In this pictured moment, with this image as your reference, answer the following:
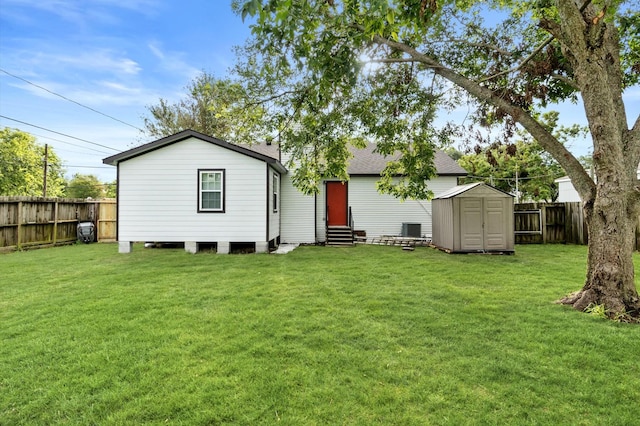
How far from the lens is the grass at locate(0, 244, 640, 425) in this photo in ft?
7.82

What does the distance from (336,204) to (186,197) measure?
19.1ft

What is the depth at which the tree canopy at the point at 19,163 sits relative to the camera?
24.9 metres

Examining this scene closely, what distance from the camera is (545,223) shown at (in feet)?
42.3

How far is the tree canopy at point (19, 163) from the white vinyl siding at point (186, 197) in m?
22.3

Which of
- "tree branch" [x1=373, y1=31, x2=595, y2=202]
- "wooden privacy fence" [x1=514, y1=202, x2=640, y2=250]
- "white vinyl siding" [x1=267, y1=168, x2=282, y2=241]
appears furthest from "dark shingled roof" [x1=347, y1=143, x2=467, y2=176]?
"tree branch" [x1=373, y1=31, x2=595, y2=202]

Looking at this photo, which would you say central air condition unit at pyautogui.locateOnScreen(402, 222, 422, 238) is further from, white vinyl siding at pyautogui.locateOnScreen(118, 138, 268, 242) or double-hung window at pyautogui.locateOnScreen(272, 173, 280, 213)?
white vinyl siding at pyautogui.locateOnScreen(118, 138, 268, 242)

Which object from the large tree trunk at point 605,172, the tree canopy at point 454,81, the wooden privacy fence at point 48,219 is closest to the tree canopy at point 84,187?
the wooden privacy fence at point 48,219

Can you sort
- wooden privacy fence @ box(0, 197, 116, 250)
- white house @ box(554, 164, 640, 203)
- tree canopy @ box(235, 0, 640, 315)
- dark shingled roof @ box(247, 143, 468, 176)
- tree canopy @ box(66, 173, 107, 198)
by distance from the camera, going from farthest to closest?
tree canopy @ box(66, 173, 107, 198) < white house @ box(554, 164, 640, 203) < dark shingled roof @ box(247, 143, 468, 176) < wooden privacy fence @ box(0, 197, 116, 250) < tree canopy @ box(235, 0, 640, 315)

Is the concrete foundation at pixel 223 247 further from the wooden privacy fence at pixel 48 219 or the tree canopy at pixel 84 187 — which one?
the tree canopy at pixel 84 187

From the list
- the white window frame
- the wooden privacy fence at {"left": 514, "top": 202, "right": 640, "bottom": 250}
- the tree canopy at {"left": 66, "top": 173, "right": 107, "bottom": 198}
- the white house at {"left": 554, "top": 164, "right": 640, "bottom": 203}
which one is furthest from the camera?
the tree canopy at {"left": 66, "top": 173, "right": 107, "bottom": 198}

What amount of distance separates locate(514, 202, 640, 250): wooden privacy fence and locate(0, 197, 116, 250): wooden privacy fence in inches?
642

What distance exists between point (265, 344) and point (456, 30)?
687 centimetres

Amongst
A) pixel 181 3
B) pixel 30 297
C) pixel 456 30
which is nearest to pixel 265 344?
pixel 30 297

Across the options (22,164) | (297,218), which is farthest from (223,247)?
(22,164)
